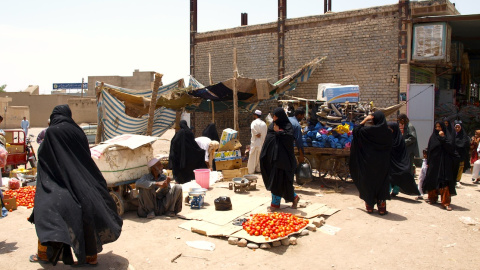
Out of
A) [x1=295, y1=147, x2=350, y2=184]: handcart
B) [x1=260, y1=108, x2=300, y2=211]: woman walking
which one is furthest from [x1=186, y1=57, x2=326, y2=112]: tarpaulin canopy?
[x1=260, y1=108, x2=300, y2=211]: woman walking

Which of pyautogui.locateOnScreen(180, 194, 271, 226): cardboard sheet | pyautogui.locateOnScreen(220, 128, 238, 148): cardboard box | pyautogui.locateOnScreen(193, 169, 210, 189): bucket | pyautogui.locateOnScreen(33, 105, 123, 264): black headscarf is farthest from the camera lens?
pyautogui.locateOnScreen(220, 128, 238, 148): cardboard box

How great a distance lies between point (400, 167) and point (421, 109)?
4.91 m

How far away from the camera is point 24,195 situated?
23.9 feet

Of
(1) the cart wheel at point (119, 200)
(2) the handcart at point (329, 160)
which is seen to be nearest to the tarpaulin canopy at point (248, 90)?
(2) the handcart at point (329, 160)

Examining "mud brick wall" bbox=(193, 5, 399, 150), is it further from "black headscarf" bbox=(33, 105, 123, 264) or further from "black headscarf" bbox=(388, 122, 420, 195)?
"black headscarf" bbox=(33, 105, 123, 264)

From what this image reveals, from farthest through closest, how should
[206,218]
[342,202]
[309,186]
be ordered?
[309,186] → [342,202] → [206,218]

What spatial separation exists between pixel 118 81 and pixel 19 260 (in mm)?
32545

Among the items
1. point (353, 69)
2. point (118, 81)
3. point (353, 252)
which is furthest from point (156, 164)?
point (118, 81)

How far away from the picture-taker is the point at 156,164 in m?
5.94

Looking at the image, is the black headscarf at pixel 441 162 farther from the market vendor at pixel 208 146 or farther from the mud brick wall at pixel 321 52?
the mud brick wall at pixel 321 52

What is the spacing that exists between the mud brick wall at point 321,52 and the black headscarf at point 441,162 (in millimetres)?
5363

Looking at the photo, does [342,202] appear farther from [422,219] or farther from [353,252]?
[353,252]

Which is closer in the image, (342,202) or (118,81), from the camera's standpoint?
A: (342,202)

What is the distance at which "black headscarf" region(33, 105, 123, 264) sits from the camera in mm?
3545
